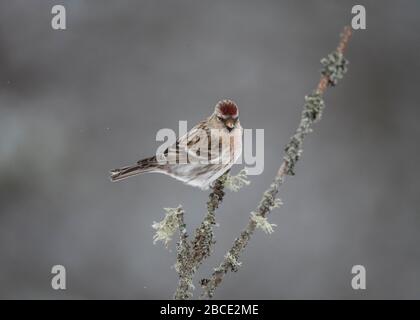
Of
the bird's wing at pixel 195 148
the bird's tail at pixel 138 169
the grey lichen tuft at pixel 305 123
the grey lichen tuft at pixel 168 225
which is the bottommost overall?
the grey lichen tuft at pixel 168 225

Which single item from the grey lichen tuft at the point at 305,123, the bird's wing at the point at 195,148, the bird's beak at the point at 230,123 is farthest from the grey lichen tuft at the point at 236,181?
the bird's wing at the point at 195,148

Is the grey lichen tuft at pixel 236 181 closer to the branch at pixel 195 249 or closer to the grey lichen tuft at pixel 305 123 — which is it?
the branch at pixel 195 249

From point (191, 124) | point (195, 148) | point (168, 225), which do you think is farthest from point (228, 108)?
point (191, 124)

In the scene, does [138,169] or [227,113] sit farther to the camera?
[138,169]

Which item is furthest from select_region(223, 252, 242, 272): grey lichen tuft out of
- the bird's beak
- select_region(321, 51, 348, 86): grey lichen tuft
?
the bird's beak

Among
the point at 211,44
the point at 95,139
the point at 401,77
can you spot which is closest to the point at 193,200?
the point at 95,139

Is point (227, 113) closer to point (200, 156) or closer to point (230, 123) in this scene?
point (230, 123)

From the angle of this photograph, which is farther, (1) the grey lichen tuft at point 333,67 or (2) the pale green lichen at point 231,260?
(2) the pale green lichen at point 231,260
